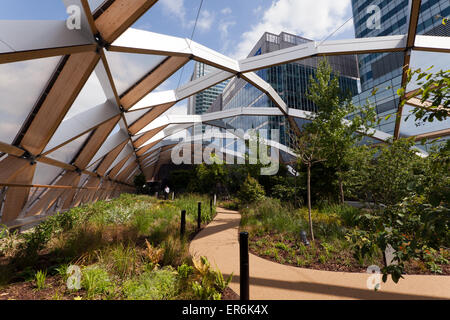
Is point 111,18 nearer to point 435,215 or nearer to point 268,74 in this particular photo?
point 435,215

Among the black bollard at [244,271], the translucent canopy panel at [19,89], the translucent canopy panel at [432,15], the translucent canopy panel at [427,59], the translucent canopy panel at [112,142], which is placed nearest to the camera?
the black bollard at [244,271]

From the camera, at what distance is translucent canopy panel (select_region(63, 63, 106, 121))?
21.4ft

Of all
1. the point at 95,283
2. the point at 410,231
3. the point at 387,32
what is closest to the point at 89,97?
the point at 95,283

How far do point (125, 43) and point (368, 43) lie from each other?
34.5 feet

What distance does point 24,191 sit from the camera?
6906 millimetres

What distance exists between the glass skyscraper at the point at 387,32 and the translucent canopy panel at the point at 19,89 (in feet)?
103

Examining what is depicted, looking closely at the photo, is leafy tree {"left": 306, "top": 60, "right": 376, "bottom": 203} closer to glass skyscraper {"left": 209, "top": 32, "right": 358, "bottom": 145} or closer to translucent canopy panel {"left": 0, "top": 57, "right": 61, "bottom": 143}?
translucent canopy panel {"left": 0, "top": 57, "right": 61, "bottom": 143}

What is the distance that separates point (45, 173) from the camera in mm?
8430

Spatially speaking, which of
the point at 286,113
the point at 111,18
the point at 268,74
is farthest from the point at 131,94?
the point at 268,74

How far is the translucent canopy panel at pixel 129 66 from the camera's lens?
607 centimetres

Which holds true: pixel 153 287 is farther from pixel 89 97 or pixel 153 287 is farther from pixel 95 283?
pixel 89 97

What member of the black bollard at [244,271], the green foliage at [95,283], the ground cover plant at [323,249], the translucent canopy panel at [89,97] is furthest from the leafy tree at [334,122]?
the translucent canopy panel at [89,97]

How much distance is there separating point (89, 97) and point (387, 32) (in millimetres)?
53953

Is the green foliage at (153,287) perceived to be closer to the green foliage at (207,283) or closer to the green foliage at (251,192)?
the green foliage at (207,283)
